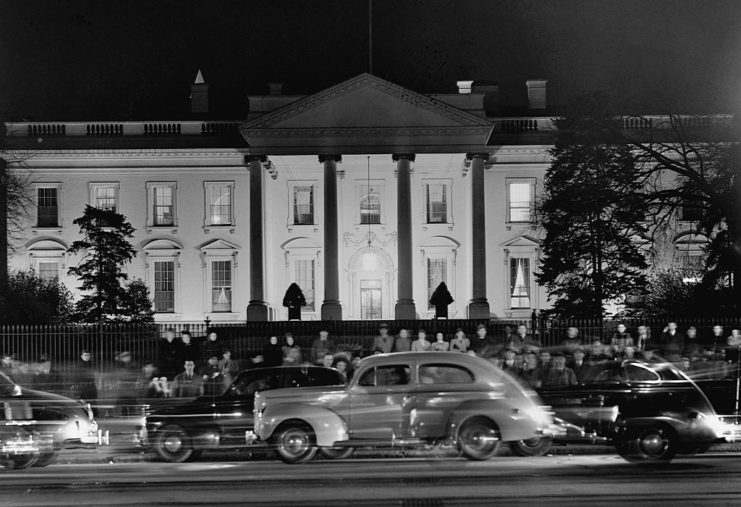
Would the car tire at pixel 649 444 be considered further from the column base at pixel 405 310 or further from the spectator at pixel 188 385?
the column base at pixel 405 310

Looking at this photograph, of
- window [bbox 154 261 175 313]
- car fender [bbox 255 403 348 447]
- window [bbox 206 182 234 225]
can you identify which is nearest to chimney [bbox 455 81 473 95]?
window [bbox 206 182 234 225]

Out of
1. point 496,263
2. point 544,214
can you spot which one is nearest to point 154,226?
point 496,263

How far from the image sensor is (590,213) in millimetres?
38312

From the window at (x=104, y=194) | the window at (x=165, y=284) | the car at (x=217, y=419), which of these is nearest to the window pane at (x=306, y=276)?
the window at (x=165, y=284)

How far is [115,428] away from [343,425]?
20.6 ft

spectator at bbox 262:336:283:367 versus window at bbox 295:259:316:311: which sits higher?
window at bbox 295:259:316:311

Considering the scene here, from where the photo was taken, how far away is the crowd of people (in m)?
19.3

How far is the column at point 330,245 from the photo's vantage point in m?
44.7

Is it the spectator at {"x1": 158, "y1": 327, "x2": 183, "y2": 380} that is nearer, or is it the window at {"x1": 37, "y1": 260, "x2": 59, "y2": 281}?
the spectator at {"x1": 158, "y1": 327, "x2": 183, "y2": 380}

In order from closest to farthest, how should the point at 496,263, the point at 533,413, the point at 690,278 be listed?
the point at 533,413 < the point at 690,278 < the point at 496,263

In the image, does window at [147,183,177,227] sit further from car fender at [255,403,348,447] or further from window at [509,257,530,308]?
car fender at [255,403,348,447]

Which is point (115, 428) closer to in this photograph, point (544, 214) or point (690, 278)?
point (544, 214)

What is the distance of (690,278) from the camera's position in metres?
46.8

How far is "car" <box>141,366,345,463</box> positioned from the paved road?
0.43 metres
